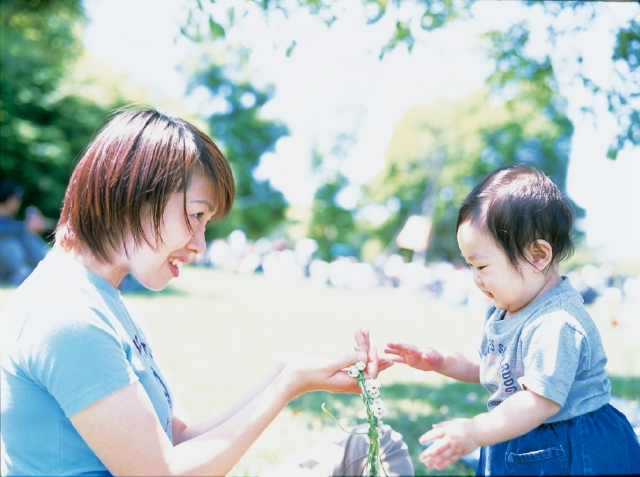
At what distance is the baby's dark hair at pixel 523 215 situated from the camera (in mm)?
2092

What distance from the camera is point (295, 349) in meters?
7.95

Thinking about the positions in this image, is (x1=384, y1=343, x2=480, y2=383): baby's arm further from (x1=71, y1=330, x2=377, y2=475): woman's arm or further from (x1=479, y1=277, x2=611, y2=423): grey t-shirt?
(x1=71, y1=330, x2=377, y2=475): woman's arm

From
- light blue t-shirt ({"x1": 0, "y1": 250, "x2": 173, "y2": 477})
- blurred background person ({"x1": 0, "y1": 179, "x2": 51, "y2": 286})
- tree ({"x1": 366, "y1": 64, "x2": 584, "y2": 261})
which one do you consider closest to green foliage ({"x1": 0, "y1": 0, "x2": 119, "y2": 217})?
blurred background person ({"x1": 0, "y1": 179, "x2": 51, "y2": 286})

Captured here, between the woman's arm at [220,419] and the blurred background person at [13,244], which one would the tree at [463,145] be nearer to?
the blurred background person at [13,244]

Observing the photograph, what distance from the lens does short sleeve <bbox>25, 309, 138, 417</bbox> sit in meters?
1.46

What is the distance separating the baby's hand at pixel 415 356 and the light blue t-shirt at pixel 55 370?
121 centimetres

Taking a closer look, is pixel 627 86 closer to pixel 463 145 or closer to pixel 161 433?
pixel 161 433

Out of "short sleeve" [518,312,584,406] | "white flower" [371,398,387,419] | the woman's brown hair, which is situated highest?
the woman's brown hair

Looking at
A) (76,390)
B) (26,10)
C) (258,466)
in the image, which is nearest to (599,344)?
(76,390)

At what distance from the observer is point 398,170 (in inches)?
1731

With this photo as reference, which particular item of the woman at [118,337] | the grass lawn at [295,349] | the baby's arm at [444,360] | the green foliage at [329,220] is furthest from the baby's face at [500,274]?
the green foliage at [329,220]

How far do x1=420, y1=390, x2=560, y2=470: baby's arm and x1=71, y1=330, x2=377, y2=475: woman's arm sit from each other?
1.39 ft

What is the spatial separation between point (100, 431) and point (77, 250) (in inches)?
22.3

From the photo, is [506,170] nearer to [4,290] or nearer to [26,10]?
[4,290]
